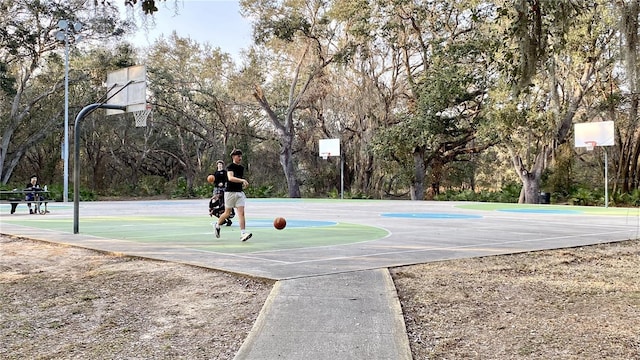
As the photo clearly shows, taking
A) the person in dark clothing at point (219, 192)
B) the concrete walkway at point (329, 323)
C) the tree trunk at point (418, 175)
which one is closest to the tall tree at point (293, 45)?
the tree trunk at point (418, 175)

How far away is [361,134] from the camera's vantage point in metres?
32.0

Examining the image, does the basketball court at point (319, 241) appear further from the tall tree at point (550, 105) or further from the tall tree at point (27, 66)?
the tall tree at point (27, 66)

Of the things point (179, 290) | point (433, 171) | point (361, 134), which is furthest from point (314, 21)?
point (179, 290)

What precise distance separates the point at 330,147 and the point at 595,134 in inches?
550

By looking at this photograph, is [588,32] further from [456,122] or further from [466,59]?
[456,122]

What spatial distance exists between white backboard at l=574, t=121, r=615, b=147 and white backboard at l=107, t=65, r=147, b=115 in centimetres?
1691

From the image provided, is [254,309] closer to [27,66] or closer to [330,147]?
[330,147]

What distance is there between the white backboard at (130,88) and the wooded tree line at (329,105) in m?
11.7

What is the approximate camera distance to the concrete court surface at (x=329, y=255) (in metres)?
3.61

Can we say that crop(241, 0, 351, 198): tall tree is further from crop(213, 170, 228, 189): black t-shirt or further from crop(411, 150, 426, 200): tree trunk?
crop(213, 170, 228, 189): black t-shirt

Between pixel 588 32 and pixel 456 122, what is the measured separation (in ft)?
27.7

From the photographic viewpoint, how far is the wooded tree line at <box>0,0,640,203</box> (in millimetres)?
24047

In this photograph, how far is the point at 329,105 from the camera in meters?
32.9

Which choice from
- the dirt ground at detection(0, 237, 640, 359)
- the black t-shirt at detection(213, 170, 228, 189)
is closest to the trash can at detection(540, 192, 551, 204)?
the black t-shirt at detection(213, 170, 228, 189)
